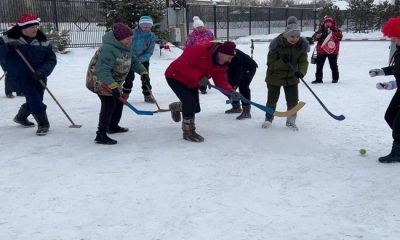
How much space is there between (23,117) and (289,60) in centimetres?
375

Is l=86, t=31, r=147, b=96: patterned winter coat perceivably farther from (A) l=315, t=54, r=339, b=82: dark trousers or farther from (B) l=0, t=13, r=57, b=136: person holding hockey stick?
(A) l=315, t=54, r=339, b=82: dark trousers

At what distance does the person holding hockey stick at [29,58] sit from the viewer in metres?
5.46

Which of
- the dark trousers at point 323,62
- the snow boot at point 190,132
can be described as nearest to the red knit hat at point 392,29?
the snow boot at point 190,132

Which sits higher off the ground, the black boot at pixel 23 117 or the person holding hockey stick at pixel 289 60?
the person holding hockey stick at pixel 289 60

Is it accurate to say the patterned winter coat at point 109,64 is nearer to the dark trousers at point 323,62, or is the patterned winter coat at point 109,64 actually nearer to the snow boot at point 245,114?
the snow boot at point 245,114

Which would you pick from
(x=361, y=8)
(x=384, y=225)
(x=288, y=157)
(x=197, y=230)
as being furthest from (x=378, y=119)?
(x=361, y=8)

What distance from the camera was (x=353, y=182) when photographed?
4.00 meters

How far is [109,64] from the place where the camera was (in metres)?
4.96

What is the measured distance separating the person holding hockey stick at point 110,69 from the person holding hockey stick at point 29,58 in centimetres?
81

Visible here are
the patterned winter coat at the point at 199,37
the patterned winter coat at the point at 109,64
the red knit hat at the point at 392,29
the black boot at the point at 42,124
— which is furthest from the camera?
the patterned winter coat at the point at 199,37

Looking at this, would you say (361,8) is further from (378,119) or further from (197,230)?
(197,230)

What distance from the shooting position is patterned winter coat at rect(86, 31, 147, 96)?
4.93 meters

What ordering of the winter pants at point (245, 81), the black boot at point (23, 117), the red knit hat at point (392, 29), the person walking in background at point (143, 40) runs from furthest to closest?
the person walking in background at point (143, 40), the winter pants at point (245, 81), the black boot at point (23, 117), the red knit hat at point (392, 29)

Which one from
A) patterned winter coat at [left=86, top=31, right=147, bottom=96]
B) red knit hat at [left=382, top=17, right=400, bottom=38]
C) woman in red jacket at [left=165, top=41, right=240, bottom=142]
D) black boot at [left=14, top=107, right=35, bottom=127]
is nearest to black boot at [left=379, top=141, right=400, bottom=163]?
red knit hat at [left=382, top=17, right=400, bottom=38]
